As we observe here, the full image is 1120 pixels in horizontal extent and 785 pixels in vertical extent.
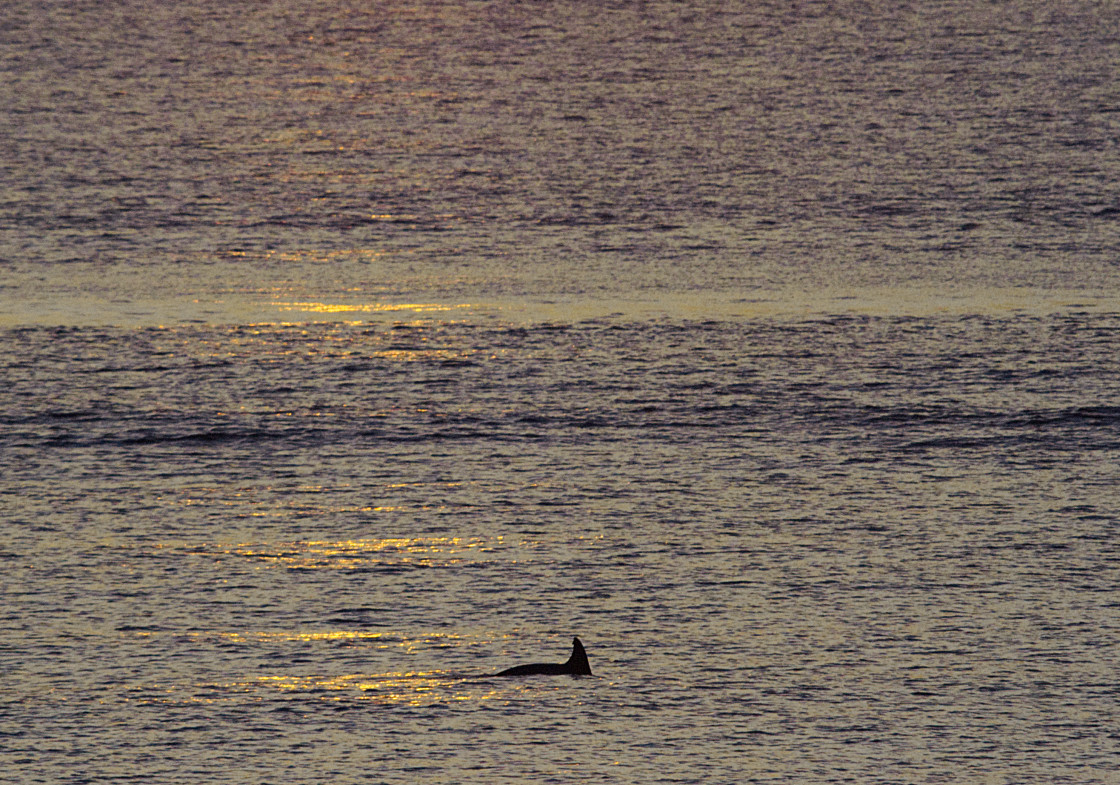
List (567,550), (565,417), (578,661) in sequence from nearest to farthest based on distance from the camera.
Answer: (578,661)
(567,550)
(565,417)

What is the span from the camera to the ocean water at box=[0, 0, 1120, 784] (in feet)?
15.3

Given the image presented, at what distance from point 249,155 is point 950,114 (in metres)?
3.81

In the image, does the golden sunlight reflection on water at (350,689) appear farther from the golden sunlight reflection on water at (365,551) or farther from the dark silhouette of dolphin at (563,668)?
the golden sunlight reflection on water at (365,551)

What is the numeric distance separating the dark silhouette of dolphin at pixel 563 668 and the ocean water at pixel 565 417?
0.17ft

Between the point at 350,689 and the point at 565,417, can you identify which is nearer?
the point at 350,689

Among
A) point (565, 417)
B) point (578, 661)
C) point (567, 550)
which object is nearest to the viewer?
point (578, 661)

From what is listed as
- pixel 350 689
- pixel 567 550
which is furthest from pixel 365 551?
pixel 350 689

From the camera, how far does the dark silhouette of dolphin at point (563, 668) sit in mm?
4805

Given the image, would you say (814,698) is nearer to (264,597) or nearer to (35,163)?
(264,597)

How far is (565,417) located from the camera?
6879mm

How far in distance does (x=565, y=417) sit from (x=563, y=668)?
2122 millimetres

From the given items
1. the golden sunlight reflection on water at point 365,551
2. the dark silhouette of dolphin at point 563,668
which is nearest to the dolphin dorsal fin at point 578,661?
the dark silhouette of dolphin at point 563,668

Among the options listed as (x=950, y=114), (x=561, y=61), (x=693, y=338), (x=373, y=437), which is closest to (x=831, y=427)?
(x=693, y=338)

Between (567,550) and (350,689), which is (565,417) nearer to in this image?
(567,550)
